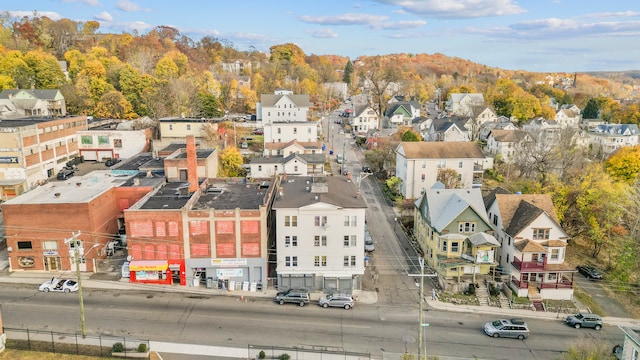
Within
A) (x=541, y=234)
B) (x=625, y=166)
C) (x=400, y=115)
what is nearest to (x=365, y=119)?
(x=400, y=115)

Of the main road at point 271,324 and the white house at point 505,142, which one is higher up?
the white house at point 505,142

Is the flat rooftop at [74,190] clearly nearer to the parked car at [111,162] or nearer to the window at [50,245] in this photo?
the window at [50,245]

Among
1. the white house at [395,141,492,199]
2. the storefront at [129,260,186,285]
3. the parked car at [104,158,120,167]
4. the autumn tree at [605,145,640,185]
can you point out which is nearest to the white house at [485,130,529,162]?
the autumn tree at [605,145,640,185]

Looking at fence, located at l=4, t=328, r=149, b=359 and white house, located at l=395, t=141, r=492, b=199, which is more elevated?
white house, located at l=395, t=141, r=492, b=199

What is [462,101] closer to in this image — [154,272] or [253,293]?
[253,293]

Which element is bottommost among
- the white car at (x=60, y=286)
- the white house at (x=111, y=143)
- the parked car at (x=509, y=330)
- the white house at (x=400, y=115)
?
the parked car at (x=509, y=330)

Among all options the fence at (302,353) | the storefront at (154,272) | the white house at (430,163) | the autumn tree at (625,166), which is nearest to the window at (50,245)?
the storefront at (154,272)

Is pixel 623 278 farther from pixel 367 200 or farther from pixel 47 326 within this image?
pixel 47 326

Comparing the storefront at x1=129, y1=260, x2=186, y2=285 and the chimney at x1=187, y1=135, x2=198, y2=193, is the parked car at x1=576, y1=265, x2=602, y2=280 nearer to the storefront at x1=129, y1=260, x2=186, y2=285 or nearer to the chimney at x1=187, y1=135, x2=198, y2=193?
the storefront at x1=129, y1=260, x2=186, y2=285
